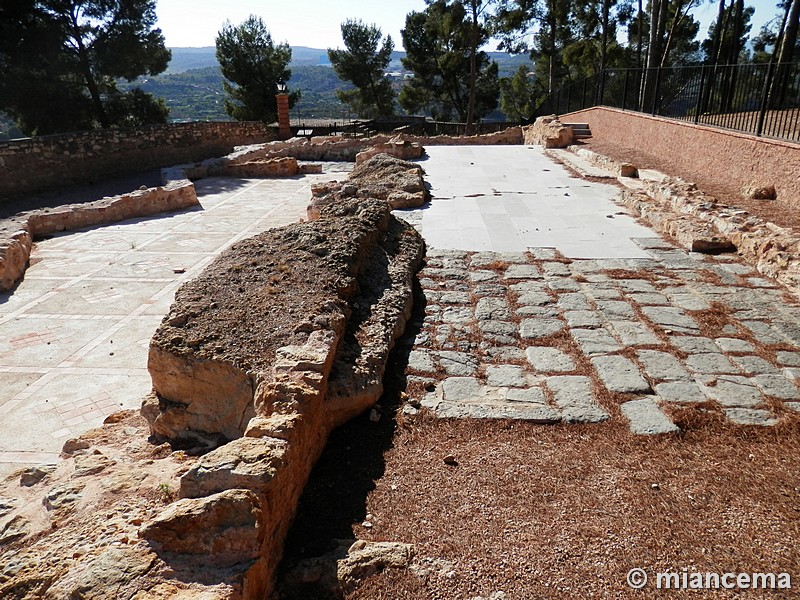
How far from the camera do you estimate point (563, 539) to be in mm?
2787

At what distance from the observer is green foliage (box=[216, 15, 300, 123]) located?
31125 mm

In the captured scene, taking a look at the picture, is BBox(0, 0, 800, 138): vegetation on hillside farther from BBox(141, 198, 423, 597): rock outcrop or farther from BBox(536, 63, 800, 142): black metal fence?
BBox(141, 198, 423, 597): rock outcrop

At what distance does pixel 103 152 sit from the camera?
18.2m

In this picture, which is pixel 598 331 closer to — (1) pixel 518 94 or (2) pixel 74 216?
(2) pixel 74 216

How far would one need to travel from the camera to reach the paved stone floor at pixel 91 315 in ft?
17.7

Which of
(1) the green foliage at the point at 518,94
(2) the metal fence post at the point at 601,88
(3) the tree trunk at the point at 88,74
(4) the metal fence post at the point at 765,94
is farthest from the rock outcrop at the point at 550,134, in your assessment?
(3) the tree trunk at the point at 88,74

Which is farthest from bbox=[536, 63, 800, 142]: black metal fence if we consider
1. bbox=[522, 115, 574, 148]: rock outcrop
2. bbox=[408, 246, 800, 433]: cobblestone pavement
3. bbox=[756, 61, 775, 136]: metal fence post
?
bbox=[408, 246, 800, 433]: cobblestone pavement

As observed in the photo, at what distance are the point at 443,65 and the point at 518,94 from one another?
677cm

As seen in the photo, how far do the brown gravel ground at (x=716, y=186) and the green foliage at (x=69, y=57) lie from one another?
1943 cm

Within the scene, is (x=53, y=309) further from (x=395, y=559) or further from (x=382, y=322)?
(x=395, y=559)

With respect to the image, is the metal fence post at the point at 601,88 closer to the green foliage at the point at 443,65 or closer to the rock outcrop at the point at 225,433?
the green foliage at the point at 443,65

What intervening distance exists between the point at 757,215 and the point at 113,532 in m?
8.27

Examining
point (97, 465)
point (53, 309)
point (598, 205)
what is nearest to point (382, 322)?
point (97, 465)

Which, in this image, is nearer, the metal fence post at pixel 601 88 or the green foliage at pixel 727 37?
the metal fence post at pixel 601 88
